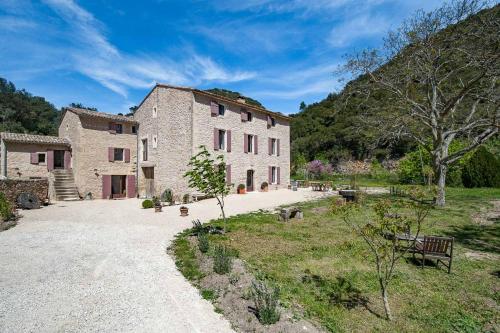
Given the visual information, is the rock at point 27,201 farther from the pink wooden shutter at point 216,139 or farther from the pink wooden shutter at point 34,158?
the pink wooden shutter at point 216,139

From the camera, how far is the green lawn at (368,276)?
448 centimetres

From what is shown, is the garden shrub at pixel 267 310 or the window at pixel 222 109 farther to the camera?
the window at pixel 222 109

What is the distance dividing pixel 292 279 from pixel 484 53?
516 inches

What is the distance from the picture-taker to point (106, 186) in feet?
72.3

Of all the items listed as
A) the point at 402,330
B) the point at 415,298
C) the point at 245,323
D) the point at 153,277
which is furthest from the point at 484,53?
the point at 153,277

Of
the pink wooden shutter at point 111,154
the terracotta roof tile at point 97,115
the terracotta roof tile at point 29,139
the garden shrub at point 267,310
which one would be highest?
the terracotta roof tile at point 97,115

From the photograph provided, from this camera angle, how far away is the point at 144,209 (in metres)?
16.0

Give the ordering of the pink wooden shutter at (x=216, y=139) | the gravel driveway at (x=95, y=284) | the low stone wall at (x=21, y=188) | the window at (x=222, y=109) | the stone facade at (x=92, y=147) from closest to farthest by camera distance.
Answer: the gravel driveway at (x=95, y=284)
the low stone wall at (x=21, y=188)
the stone facade at (x=92, y=147)
the pink wooden shutter at (x=216, y=139)
the window at (x=222, y=109)

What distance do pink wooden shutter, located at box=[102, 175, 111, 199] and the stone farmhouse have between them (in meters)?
Answer: 0.07

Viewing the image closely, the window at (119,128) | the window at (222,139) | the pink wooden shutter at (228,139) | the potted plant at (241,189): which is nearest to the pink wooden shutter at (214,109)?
the window at (222,139)

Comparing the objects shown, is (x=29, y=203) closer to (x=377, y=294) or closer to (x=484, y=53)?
(x=377, y=294)

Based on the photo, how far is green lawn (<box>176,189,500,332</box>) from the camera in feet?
14.7

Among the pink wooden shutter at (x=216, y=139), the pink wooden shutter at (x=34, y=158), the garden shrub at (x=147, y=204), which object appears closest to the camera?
the garden shrub at (x=147, y=204)

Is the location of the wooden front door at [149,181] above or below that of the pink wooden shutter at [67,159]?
below
